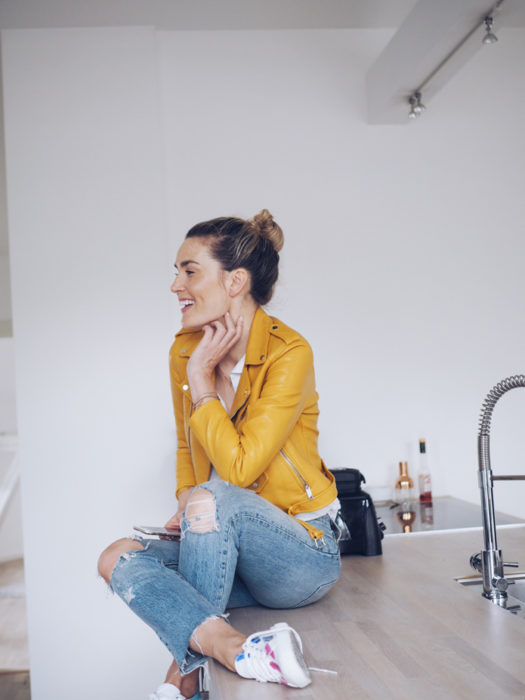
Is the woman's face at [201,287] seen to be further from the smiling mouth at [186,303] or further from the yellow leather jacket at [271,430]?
the yellow leather jacket at [271,430]

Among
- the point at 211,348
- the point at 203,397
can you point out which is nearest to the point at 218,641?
the point at 203,397

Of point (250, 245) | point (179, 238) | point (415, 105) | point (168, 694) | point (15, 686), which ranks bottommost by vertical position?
point (15, 686)

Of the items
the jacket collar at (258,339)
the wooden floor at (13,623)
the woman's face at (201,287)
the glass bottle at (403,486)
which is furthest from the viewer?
the wooden floor at (13,623)

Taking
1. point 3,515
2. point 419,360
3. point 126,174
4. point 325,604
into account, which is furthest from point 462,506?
point 3,515

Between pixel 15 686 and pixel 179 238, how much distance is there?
2050 mm

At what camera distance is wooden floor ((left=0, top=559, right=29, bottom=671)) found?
3260 millimetres

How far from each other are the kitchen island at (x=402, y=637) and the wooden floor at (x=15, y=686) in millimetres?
1761

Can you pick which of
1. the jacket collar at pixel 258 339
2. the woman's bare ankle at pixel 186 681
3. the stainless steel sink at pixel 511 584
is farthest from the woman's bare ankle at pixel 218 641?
the stainless steel sink at pixel 511 584

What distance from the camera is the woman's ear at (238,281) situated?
177 centimetres

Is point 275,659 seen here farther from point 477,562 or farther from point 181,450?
point 181,450

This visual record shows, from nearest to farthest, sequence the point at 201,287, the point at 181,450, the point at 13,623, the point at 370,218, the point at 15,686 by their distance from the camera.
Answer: the point at 201,287
the point at 181,450
the point at 370,218
the point at 15,686
the point at 13,623

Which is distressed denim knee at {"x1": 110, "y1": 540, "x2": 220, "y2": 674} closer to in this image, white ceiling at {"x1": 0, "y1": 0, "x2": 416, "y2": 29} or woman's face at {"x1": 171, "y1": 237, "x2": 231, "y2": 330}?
woman's face at {"x1": 171, "y1": 237, "x2": 231, "y2": 330}

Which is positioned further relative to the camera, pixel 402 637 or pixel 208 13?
pixel 208 13

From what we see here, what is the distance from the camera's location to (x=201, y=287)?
69.8 inches
